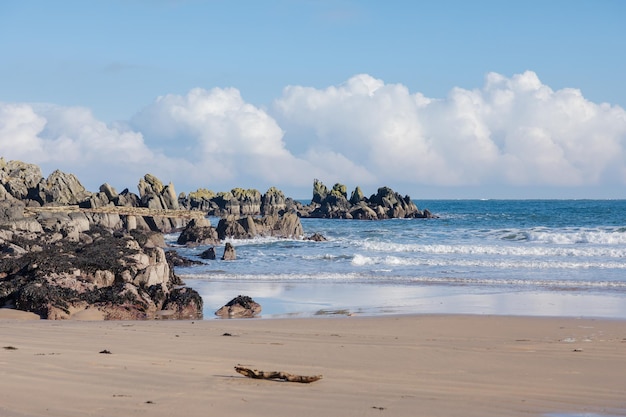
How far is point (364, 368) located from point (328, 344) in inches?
76.3

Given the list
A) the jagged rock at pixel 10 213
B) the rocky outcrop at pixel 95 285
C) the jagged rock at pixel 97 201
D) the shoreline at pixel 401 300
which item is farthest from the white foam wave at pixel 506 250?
the jagged rock at pixel 97 201

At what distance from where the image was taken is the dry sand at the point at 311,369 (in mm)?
5859

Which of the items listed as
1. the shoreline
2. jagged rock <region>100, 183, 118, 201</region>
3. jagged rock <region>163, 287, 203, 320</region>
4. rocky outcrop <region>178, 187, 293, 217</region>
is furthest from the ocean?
rocky outcrop <region>178, 187, 293, 217</region>

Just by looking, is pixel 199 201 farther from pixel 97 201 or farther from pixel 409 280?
pixel 409 280

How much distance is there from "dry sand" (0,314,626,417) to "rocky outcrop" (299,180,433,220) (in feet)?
229

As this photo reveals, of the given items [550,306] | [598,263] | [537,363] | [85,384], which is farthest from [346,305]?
[598,263]

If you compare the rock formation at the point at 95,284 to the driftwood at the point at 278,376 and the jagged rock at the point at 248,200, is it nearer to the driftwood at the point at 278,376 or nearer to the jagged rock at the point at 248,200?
the driftwood at the point at 278,376

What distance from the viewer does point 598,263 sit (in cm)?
2723

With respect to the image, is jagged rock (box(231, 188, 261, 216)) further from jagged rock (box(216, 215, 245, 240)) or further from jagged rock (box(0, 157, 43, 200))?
jagged rock (box(216, 215, 245, 240))

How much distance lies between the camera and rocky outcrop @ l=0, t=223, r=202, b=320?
1370 centimetres

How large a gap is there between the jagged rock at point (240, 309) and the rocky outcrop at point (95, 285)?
0.49 meters

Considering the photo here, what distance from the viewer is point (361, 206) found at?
84.4 m

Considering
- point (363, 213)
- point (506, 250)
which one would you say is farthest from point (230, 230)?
point (363, 213)

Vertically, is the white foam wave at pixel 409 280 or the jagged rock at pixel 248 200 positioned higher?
the jagged rock at pixel 248 200
